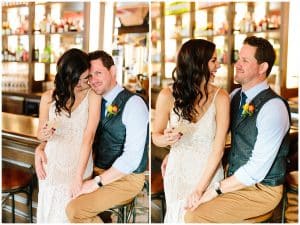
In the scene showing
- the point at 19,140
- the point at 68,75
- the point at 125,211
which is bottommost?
the point at 125,211

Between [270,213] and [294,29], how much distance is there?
0.92 meters

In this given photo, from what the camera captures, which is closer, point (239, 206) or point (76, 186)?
point (239, 206)

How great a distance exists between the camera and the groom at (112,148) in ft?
6.77

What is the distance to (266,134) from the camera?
1922 mm

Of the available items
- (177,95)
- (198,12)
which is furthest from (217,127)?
(198,12)

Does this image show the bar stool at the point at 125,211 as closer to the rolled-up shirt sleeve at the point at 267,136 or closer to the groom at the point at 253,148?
the groom at the point at 253,148

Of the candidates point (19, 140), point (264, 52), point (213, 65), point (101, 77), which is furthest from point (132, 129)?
point (264, 52)

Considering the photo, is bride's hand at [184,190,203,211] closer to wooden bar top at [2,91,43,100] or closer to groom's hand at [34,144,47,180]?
groom's hand at [34,144,47,180]

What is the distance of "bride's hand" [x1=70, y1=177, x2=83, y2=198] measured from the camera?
6.99 feet

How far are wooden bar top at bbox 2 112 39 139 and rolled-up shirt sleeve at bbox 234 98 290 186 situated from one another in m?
1.11

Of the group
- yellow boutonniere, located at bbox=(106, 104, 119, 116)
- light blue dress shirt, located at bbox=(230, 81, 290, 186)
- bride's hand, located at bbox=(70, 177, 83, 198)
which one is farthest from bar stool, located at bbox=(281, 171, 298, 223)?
bride's hand, located at bbox=(70, 177, 83, 198)

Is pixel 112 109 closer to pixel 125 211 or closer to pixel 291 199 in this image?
pixel 125 211

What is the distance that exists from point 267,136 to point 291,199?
39 centimetres

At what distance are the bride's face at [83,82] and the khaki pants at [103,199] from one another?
52 cm
